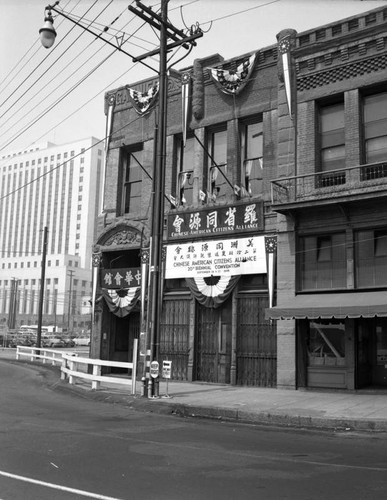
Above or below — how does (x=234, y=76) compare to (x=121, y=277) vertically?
above

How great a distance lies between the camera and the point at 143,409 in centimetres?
1353

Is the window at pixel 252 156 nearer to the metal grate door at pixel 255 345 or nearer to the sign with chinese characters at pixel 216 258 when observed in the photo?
the sign with chinese characters at pixel 216 258

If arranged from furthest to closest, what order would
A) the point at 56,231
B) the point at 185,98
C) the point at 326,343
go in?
the point at 56,231 < the point at 185,98 < the point at 326,343

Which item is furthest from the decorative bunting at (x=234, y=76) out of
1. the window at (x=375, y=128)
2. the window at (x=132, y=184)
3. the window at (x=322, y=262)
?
the window at (x=322, y=262)

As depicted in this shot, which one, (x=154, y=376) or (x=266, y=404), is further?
(x=154, y=376)

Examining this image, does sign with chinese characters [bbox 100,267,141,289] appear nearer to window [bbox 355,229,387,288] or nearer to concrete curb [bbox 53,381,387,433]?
concrete curb [bbox 53,381,387,433]

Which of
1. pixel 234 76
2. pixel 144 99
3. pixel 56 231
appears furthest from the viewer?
pixel 56 231

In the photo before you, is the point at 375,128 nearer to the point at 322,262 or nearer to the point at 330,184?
the point at 330,184

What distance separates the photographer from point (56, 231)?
163875 millimetres

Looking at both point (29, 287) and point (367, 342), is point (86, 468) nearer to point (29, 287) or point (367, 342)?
point (367, 342)

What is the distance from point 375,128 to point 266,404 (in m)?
9.18

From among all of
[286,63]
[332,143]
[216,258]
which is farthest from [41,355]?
[286,63]

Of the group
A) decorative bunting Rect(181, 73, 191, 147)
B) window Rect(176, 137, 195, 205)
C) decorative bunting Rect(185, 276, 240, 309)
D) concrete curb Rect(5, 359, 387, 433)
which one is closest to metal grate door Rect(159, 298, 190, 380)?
decorative bunting Rect(185, 276, 240, 309)

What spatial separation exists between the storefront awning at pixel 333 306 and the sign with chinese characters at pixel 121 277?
7.07 meters
